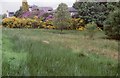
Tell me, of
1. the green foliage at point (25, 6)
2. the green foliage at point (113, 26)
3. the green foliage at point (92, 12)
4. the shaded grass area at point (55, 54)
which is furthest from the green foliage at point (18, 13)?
the green foliage at point (113, 26)

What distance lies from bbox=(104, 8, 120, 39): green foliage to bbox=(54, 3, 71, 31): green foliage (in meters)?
0.35

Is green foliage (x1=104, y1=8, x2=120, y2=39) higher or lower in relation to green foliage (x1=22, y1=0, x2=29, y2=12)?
lower

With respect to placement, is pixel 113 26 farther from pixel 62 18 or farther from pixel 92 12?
pixel 62 18

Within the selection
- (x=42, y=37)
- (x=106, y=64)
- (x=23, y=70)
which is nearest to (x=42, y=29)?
(x=42, y=37)

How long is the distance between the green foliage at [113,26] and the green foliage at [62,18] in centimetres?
35

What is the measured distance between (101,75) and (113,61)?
177 mm

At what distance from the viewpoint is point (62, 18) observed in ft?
8.61

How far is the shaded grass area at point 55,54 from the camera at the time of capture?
8.36 ft

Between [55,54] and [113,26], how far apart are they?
Result: 588 millimetres

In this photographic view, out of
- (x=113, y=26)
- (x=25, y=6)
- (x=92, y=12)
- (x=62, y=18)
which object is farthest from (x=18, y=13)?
(x=113, y=26)

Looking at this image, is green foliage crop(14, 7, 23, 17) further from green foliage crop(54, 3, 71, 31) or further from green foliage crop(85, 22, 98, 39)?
green foliage crop(85, 22, 98, 39)

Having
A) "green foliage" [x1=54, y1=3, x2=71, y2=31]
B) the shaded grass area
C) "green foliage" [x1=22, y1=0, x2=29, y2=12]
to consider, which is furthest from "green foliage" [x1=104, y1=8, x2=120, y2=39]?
"green foliage" [x1=22, y1=0, x2=29, y2=12]

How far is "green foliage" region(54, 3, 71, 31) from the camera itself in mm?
2625

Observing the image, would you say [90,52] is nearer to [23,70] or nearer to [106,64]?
[106,64]
